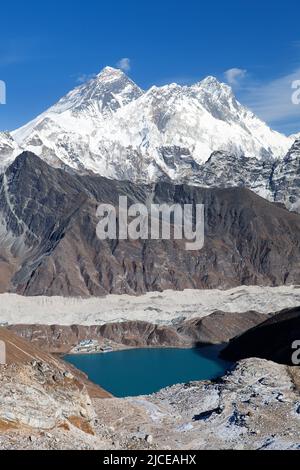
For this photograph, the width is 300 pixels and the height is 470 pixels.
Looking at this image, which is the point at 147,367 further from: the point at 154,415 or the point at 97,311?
the point at 154,415

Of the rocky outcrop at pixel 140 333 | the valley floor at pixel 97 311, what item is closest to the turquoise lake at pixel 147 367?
the rocky outcrop at pixel 140 333

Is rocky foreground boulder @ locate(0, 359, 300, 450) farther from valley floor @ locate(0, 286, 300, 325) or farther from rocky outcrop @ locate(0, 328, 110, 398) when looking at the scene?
valley floor @ locate(0, 286, 300, 325)

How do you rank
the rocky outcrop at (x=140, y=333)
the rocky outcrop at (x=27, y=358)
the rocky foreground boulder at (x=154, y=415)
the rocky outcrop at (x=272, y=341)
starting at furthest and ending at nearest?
the rocky outcrop at (x=140, y=333), the rocky outcrop at (x=272, y=341), the rocky outcrop at (x=27, y=358), the rocky foreground boulder at (x=154, y=415)

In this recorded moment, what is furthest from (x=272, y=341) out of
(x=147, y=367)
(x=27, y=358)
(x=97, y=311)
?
(x=97, y=311)

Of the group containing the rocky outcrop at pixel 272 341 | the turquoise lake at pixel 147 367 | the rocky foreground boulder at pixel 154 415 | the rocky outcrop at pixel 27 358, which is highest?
the rocky outcrop at pixel 27 358

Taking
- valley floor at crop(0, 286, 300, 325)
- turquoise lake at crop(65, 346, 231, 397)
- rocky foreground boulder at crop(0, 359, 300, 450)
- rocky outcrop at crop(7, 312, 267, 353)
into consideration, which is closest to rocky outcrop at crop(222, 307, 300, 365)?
turquoise lake at crop(65, 346, 231, 397)

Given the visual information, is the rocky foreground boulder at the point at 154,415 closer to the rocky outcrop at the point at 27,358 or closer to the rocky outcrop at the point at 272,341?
the rocky outcrop at the point at 27,358
